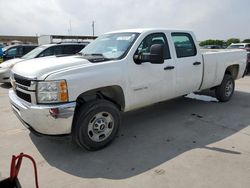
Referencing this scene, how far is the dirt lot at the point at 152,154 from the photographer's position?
3.04m

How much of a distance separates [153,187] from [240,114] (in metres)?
3.57

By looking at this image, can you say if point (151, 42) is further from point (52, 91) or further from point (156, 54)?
point (52, 91)

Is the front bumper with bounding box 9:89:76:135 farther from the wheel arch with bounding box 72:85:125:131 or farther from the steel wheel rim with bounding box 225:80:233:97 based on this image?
the steel wheel rim with bounding box 225:80:233:97

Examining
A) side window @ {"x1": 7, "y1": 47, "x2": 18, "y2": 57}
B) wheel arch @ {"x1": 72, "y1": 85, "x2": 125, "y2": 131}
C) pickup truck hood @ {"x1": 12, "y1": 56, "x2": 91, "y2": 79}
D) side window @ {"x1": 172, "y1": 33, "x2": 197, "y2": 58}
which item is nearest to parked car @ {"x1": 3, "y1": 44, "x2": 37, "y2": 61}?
side window @ {"x1": 7, "y1": 47, "x2": 18, "y2": 57}

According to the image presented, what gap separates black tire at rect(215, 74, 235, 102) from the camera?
6375 mm

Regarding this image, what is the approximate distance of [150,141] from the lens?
4.15 meters

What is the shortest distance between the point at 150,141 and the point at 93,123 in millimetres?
1077

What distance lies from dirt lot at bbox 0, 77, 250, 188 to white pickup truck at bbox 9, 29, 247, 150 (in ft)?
1.35

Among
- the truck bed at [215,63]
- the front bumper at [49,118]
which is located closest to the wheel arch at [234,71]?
the truck bed at [215,63]

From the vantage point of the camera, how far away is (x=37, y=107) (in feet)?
10.8

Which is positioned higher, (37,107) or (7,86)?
(37,107)

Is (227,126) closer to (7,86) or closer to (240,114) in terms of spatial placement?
(240,114)

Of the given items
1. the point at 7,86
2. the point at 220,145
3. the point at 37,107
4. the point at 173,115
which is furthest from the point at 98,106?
the point at 7,86

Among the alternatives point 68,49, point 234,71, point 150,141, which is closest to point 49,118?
point 150,141
